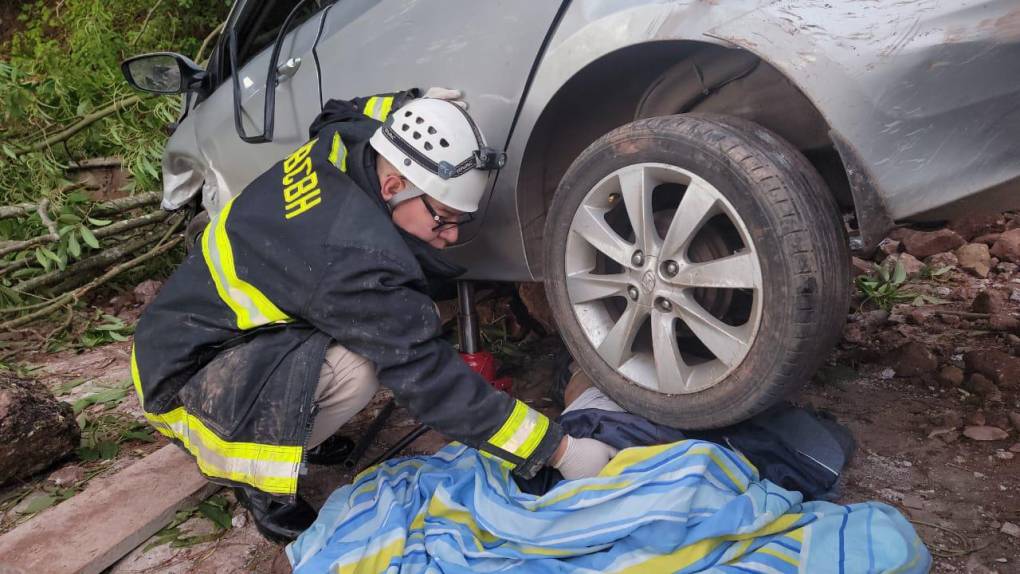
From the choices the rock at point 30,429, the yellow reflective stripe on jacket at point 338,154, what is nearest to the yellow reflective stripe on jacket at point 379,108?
the yellow reflective stripe on jacket at point 338,154

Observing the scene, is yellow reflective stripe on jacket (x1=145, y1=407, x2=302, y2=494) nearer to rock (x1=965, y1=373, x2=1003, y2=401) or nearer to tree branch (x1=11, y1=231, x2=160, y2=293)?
rock (x1=965, y1=373, x2=1003, y2=401)

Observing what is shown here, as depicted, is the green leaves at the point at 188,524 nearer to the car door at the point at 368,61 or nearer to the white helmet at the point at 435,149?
the white helmet at the point at 435,149

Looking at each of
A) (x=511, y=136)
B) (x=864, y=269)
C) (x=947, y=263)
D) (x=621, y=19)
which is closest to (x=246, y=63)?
(x=511, y=136)

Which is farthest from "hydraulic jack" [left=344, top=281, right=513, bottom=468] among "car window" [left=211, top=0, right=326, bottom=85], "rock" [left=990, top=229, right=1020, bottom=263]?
"rock" [left=990, top=229, right=1020, bottom=263]

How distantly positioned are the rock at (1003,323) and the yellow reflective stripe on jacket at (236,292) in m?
2.71

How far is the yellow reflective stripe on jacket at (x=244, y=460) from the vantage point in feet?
6.25

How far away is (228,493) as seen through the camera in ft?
7.98

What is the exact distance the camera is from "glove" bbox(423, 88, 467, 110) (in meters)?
2.13

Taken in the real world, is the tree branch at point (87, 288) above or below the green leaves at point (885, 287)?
below

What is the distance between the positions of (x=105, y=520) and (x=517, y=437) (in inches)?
53.6

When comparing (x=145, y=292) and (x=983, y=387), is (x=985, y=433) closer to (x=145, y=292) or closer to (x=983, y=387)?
(x=983, y=387)

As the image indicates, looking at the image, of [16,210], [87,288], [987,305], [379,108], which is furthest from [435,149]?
[16,210]

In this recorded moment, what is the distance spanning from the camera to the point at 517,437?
1865mm

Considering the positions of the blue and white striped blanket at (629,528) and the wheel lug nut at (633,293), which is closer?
the blue and white striped blanket at (629,528)
